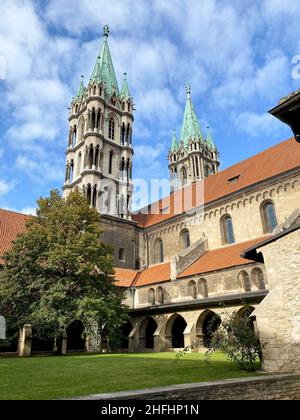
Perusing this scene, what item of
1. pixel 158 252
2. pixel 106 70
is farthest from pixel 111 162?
pixel 106 70

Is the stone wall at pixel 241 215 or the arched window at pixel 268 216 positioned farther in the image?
the arched window at pixel 268 216

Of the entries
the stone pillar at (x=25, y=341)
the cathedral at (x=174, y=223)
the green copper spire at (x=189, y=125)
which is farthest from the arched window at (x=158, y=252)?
the green copper spire at (x=189, y=125)

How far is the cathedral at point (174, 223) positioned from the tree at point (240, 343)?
259 cm

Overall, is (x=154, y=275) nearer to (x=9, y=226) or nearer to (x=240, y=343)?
(x=9, y=226)

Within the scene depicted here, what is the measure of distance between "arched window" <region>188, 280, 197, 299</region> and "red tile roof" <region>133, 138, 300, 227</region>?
7737mm

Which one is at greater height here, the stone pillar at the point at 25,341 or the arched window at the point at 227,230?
the arched window at the point at 227,230

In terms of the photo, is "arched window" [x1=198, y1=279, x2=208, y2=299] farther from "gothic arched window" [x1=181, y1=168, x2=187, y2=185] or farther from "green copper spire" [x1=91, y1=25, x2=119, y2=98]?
"gothic arched window" [x1=181, y1=168, x2=187, y2=185]

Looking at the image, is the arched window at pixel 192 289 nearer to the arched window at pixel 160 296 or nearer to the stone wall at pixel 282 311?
the arched window at pixel 160 296

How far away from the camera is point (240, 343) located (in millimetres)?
9312

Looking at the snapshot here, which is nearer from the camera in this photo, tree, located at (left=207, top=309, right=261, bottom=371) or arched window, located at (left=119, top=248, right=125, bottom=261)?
tree, located at (left=207, top=309, right=261, bottom=371)

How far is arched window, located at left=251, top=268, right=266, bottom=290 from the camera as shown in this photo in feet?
61.2

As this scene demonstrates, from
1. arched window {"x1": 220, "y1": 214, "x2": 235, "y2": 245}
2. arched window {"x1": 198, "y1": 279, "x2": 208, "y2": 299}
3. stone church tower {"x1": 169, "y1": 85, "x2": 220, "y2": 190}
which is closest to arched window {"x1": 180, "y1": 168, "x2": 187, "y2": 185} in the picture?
stone church tower {"x1": 169, "y1": 85, "x2": 220, "y2": 190}

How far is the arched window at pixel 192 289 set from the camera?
22.5 metres

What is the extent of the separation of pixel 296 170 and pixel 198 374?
17.3m
